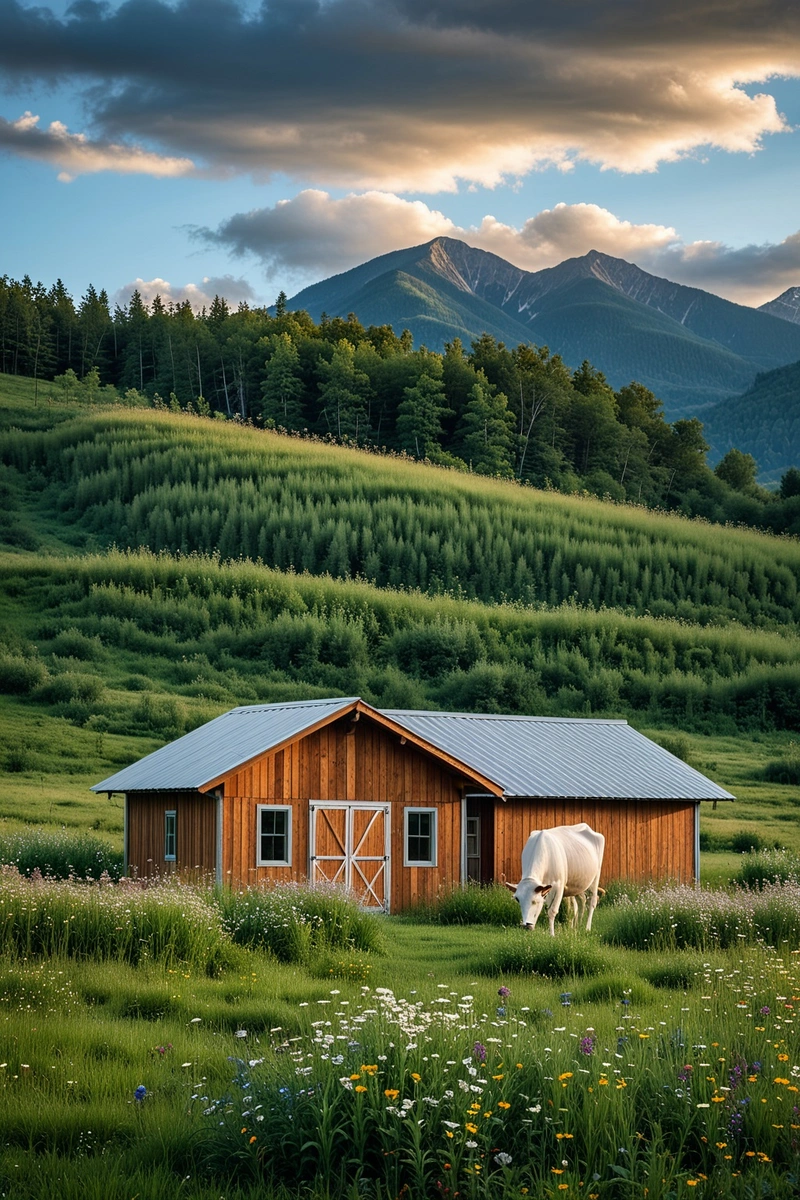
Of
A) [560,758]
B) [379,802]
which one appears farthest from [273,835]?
[560,758]

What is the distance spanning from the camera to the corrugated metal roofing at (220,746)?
24.3m

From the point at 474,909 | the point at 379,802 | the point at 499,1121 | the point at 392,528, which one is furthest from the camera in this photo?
the point at 392,528

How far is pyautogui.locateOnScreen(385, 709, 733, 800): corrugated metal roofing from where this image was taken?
27938 millimetres

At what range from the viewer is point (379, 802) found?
25.7 metres

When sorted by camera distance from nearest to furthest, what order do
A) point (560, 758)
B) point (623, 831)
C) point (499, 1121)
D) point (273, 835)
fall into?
point (499, 1121) < point (273, 835) < point (623, 831) < point (560, 758)

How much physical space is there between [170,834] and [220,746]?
74.2 inches

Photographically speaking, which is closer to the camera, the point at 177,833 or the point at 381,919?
the point at 381,919

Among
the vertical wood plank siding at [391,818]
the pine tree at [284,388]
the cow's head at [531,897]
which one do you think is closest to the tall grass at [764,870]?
the vertical wood plank siding at [391,818]

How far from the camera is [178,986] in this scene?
48.3 ft

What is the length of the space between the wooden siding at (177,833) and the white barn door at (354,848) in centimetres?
182

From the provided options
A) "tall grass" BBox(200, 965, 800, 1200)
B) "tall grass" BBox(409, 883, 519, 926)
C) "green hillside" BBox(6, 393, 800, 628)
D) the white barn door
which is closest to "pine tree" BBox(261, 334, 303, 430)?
"green hillside" BBox(6, 393, 800, 628)

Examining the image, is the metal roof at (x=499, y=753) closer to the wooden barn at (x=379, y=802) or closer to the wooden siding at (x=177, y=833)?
the wooden barn at (x=379, y=802)

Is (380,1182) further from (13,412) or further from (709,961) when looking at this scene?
(13,412)

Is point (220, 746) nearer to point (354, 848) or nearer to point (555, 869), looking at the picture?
point (354, 848)
